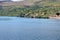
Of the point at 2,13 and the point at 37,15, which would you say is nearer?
the point at 37,15

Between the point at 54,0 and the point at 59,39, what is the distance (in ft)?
451

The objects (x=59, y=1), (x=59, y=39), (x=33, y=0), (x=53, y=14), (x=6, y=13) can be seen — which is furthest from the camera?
(x=33, y=0)

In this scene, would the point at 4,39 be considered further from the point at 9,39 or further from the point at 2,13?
the point at 2,13

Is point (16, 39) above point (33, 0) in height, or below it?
above

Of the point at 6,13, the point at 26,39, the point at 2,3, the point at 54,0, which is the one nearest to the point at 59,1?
the point at 54,0

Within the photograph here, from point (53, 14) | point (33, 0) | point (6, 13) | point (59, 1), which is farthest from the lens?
point (33, 0)

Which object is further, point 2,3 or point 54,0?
point 2,3

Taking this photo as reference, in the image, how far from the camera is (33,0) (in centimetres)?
19800

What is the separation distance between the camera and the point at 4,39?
3084cm

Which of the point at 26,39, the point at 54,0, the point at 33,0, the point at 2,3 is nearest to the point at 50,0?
the point at 54,0

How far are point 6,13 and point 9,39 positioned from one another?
114 m

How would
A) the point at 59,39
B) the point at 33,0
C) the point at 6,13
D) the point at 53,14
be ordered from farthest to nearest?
the point at 33,0 → the point at 6,13 → the point at 53,14 → the point at 59,39

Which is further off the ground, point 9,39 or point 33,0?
point 9,39

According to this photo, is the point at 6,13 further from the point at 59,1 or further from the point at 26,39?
the point at 26,39
